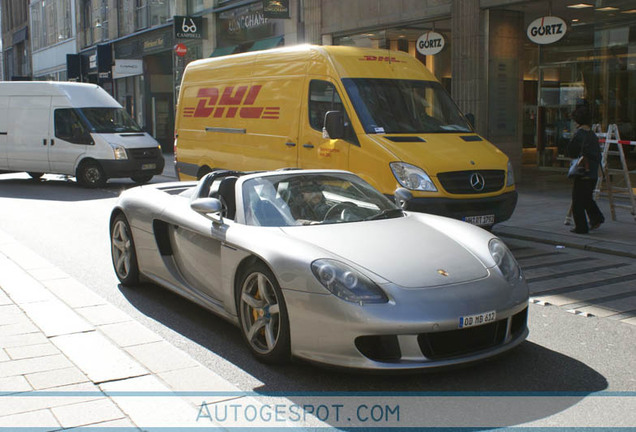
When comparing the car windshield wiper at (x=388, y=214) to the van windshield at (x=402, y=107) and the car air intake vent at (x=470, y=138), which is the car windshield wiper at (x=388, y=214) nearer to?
the van windshield at (x=402, y=107)

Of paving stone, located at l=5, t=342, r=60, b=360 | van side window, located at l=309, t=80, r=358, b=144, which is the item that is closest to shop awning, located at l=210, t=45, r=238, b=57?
van side window, located at l=309, t=80, r=358, b=144

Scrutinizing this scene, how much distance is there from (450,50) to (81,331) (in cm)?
1384

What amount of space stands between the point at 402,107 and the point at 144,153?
8955 millimetres

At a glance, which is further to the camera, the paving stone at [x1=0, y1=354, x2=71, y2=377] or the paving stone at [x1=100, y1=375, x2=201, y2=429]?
the paving stone at [x1=0, y1=354, x2=71, y2=377]

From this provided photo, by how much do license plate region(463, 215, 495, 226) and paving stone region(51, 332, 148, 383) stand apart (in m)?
5.05

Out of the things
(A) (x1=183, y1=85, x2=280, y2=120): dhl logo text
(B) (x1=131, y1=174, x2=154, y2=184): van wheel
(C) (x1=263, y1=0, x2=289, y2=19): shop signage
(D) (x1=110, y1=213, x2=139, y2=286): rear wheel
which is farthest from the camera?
(C) (x1=263, y1=0, x2=289, y2=19): shop signage

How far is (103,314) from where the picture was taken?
5.74 metres

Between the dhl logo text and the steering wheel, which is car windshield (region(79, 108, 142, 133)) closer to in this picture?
the dhl logo text

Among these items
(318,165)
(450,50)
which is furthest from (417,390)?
(450,50)

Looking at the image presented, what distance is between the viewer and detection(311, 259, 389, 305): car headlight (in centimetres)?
425

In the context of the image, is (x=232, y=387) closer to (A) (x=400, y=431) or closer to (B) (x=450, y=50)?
(A) (x=400, y=431)

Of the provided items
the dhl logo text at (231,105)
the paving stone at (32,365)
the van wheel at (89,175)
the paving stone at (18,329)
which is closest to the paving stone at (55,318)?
the paving stone at (18,329)

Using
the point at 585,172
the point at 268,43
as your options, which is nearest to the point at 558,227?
the point at 585,172

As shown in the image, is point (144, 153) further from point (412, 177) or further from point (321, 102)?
point (412, 177)
